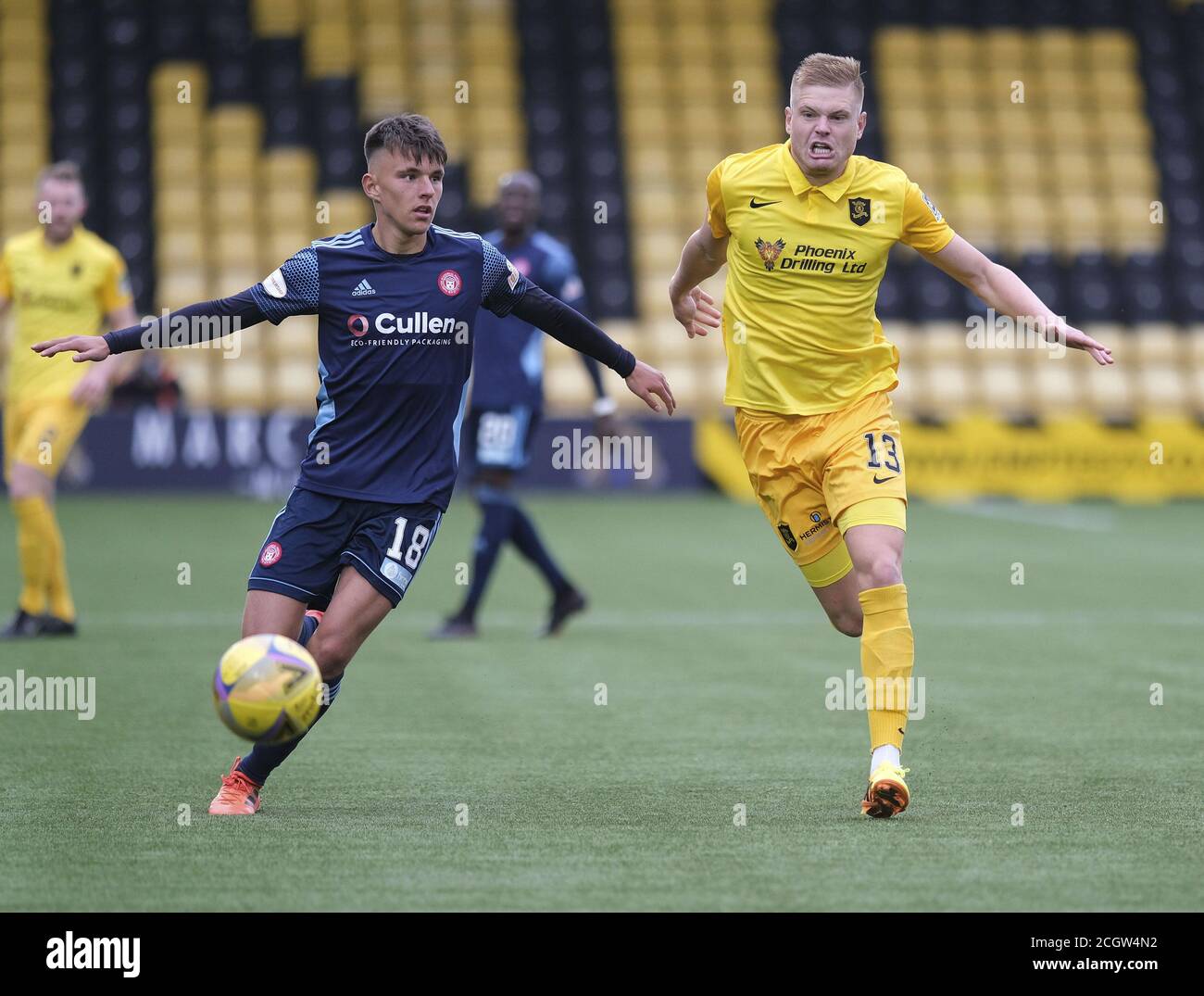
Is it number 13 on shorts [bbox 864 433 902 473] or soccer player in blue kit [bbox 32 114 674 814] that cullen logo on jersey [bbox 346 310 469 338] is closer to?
soccer player in blue kit [bbox 32 114 674 814]

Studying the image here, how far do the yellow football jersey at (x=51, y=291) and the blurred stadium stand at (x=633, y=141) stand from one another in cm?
1039

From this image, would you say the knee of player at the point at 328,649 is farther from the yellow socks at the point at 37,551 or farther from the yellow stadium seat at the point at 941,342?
the yellow stadium seat at the point at 941,342

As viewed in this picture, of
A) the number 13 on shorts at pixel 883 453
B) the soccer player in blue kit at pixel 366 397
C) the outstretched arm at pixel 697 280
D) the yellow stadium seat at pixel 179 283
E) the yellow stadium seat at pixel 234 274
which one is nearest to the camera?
the soccer player in blue kit at pixel 366 397

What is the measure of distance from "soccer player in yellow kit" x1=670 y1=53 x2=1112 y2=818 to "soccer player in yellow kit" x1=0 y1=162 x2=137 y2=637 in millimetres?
4658

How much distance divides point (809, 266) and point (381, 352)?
1444 mm

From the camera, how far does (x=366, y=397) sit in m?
5.66

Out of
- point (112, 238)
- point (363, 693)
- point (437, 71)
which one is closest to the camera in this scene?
point (363, 693)

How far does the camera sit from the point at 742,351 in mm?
6238

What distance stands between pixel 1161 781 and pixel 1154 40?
67.5ft

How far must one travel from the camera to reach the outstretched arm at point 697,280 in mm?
6324

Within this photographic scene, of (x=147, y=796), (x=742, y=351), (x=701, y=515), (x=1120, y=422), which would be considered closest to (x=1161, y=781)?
(x=742, y=351)

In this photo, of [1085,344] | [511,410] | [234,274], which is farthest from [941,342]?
[1085,344]

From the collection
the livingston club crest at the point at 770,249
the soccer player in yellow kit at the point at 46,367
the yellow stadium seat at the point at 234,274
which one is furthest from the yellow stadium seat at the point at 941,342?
the livingston club crest at the point at 770,249

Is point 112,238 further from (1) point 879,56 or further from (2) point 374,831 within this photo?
(2) point 374,831
